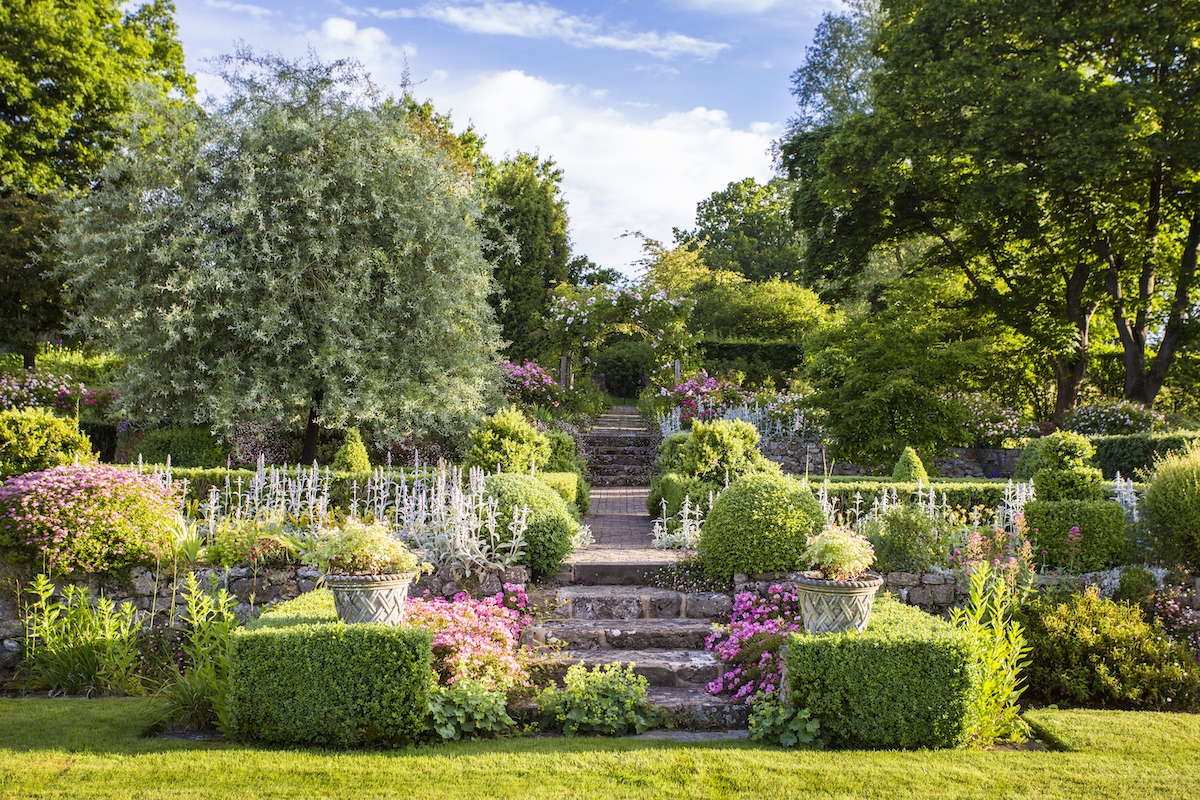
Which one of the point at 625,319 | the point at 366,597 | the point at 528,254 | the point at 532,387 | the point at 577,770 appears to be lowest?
the point at 577,770

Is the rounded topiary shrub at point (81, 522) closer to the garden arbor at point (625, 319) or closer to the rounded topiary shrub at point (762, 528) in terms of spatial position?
the rounded topiary shrub at point (762, 528)

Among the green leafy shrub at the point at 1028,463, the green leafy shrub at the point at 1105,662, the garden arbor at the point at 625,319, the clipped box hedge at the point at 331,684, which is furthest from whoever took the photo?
the garden arbor at the point at 625,319

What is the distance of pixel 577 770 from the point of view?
12.5 feet

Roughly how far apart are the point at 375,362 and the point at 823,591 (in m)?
8.52

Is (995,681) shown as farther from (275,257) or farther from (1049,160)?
(1049,160)

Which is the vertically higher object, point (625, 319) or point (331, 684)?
point (625, 319)

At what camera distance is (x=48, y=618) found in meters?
5.52

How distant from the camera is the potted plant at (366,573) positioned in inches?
176

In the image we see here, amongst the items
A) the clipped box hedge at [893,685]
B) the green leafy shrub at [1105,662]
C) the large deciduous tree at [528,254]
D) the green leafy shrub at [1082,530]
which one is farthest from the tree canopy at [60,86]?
the green leafy shrub at [1105,662]

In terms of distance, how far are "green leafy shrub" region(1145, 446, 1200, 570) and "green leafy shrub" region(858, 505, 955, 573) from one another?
1.88 metres

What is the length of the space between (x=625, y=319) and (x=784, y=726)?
14573 mm

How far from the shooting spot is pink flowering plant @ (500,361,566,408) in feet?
55.1

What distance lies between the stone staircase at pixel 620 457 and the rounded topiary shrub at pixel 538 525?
323 inches

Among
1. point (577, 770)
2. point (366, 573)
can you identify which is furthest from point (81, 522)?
point (577, 770)
